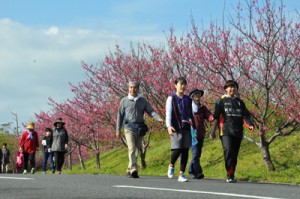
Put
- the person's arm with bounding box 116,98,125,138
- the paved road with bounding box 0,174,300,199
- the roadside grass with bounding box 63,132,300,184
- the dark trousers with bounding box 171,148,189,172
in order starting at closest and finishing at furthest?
the paved road with bounding box 0,174,300,199 < the dark trousers with bounding box 171,148,189,172 < the person's arm with bounding box 116,98,125,138 < the roadside grass with bounding box 63,132,300,184

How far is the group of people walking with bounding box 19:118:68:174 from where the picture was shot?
14.9 metres

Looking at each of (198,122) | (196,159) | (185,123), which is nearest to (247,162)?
(196,159)

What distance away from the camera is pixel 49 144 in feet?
54.5

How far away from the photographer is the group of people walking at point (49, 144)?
48.9 ft

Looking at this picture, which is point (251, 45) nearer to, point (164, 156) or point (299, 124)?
point (299, 124)

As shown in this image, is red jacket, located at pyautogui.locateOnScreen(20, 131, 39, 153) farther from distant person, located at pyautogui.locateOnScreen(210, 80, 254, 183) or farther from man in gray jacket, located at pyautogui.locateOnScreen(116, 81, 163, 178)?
distant person, located at pyautogui.locateOnScreen(210, 80, 254, 183)

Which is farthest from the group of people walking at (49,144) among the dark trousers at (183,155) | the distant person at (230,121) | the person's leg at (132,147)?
the distant person at (230,121)

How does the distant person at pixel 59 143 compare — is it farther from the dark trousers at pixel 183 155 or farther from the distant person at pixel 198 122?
the dark trousers at pixel 183 155

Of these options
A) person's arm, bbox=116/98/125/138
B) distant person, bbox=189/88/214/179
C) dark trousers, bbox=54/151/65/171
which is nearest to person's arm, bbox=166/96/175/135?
person's arm, bbox=116/98/125/138

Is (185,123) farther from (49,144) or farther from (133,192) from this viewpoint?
(49,144)

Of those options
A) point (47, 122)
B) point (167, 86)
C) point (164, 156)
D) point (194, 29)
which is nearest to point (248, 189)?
point (194, 29)

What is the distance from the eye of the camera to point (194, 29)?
48.5 ft

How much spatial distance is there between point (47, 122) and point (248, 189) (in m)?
26.6

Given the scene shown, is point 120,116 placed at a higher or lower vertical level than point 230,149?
higher
